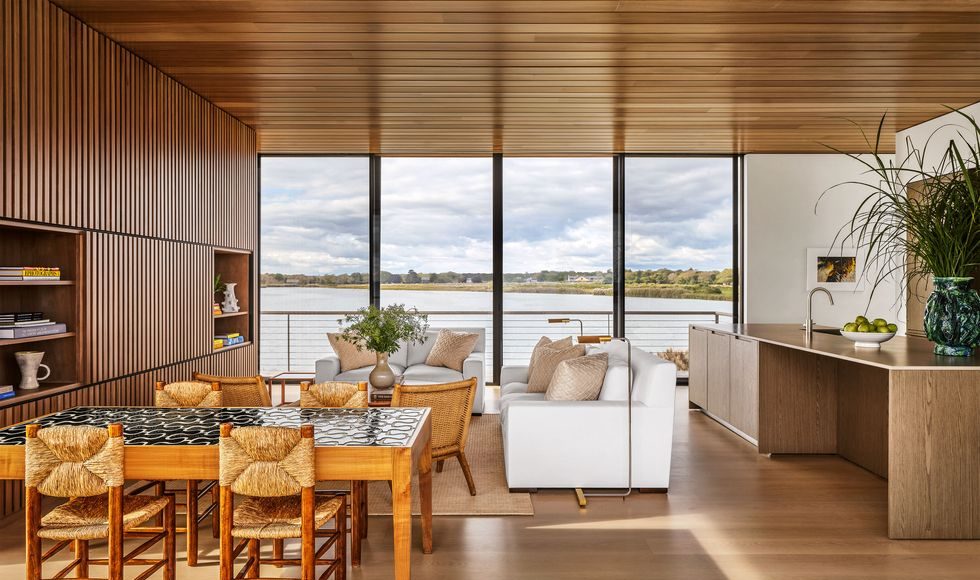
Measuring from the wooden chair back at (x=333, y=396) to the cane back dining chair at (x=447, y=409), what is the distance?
1.33 ft

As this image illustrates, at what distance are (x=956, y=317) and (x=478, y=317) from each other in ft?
17.7

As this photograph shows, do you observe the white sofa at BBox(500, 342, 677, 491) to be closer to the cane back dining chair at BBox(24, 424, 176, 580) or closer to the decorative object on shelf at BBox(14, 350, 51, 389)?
the cane back dining chair at BBox(24, 424, 176, 580)

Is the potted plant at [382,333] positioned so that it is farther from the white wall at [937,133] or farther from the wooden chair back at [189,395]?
the white wall at [937,133]

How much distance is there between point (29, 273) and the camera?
12.1 feet

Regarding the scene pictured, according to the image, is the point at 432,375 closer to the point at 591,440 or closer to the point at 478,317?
the point at 478,317

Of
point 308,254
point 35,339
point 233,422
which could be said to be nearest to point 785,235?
point 308,254

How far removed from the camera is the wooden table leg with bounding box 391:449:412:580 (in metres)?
2.54

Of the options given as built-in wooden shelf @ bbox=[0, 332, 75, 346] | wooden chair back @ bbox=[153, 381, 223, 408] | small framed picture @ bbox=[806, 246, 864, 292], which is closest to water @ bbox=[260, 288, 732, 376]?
small framed picture @ bbox=[806, 246, 864, 292]

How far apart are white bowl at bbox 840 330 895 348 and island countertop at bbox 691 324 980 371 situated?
51 millimetres

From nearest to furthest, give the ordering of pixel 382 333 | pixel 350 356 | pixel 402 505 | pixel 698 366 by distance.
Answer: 1. pixel 402 505
2. pixel 382 333
3. pixel 350 356
4. pixel 698 366

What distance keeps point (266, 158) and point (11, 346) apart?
4.72 metres

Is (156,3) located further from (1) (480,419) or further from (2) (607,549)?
(1) (480,419)

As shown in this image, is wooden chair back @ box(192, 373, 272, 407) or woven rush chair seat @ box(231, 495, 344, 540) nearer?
woven rush chair seat @ box(231, 495, 344, 540)

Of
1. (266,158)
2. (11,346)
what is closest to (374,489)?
(11,346)
